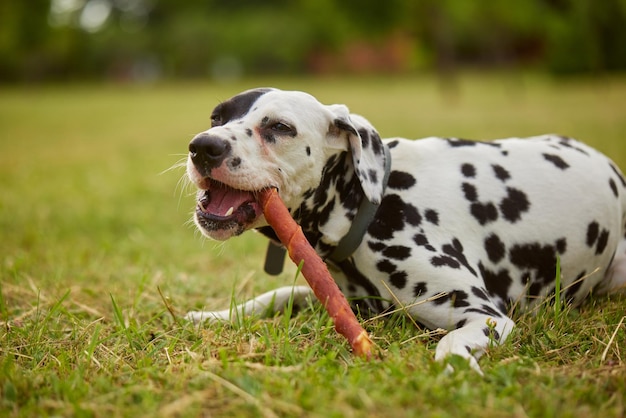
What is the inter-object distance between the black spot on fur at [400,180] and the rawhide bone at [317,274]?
706 millimetres

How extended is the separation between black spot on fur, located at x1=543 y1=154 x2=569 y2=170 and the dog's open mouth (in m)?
1.83

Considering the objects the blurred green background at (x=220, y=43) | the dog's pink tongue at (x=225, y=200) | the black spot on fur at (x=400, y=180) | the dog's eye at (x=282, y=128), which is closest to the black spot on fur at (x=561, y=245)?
the black spot on fur at (x=400, y=180)

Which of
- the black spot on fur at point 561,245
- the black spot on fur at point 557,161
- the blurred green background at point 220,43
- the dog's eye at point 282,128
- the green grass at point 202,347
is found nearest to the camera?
the green grass at point 202,347

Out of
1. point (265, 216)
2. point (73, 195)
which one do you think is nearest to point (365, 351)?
point (265, 216)

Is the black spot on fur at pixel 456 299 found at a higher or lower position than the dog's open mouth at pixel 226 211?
lower

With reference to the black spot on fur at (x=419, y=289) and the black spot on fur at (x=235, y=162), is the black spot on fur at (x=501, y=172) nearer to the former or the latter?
the black spot on fur at (x=419, y=289)

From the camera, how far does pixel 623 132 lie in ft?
36.2

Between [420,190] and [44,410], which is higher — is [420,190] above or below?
above

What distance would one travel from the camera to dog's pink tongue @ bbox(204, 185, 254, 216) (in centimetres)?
316

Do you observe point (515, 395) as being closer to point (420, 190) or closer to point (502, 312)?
point (502, 312)

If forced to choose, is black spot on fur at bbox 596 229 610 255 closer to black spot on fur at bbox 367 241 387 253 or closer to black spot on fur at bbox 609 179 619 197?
black spot on fur at bbox 609 179 619 197

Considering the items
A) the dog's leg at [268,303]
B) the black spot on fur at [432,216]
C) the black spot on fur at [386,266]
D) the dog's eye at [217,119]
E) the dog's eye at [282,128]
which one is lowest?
the dog's leg at [268,303]

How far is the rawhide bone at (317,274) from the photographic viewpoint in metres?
2.75

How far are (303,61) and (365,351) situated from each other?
5408 centimetres
